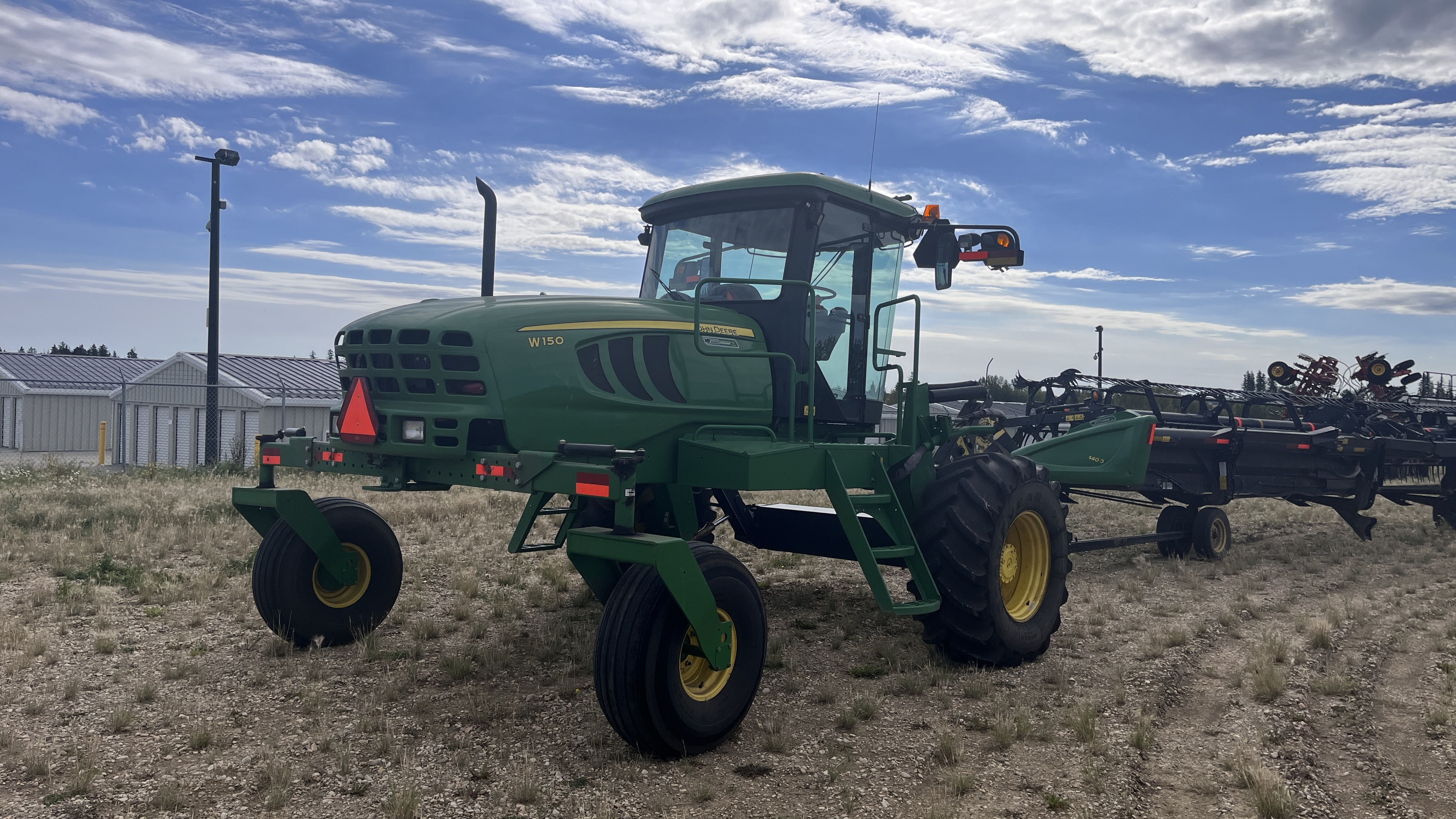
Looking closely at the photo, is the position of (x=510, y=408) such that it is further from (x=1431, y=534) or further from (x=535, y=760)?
(x=1431, y=534)

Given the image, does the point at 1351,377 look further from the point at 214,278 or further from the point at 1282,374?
the point at 214,278

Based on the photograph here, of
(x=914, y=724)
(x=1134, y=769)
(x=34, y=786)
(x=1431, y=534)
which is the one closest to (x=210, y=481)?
(x=34, y=786)

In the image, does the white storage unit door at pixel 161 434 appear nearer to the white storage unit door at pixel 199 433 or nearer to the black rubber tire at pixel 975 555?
the white storage unit door at pixel 199 433

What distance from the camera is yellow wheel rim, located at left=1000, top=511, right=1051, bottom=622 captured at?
6.55 metres

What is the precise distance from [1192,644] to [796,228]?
384 cm

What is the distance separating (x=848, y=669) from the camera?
6.11 meters

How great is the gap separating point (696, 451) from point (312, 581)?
266 centimetres

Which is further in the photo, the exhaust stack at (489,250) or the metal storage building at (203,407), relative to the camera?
the metal storage building at (203,407)

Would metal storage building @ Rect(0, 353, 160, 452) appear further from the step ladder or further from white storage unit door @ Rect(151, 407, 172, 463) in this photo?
the step ladder

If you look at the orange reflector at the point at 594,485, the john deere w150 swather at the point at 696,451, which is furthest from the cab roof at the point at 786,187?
the orange reflector at the point at 594,485

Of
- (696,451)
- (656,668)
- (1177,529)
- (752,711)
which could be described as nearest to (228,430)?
(1177,529)

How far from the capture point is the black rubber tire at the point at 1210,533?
10.3m

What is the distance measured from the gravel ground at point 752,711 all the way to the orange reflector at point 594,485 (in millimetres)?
1171

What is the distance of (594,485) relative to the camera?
4.53m
